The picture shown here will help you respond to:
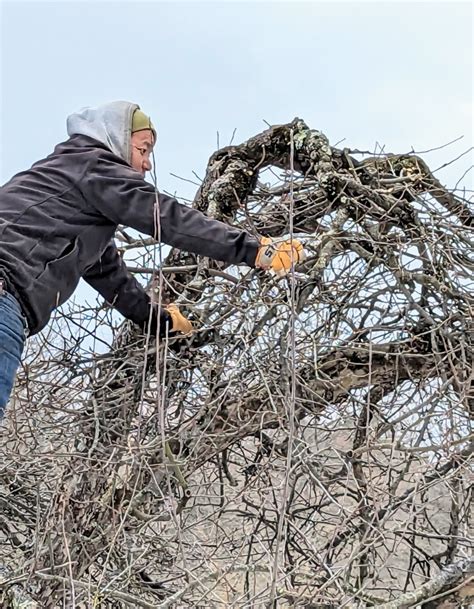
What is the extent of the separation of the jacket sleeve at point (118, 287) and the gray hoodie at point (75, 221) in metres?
0.32

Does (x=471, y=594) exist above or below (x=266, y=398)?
below

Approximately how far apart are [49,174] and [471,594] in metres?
1.72

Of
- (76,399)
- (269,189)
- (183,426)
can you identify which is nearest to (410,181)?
(269,189)

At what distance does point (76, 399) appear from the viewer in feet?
8.48

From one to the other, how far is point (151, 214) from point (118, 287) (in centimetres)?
58

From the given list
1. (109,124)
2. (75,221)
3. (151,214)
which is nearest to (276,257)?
(151,214)

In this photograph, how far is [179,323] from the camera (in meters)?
2.65

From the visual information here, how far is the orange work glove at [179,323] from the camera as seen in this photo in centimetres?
265

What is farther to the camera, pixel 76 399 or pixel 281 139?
pixel 281 139

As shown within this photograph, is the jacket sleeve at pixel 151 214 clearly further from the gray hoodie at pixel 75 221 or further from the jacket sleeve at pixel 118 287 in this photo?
the jacket sleeve at pixel 118 287

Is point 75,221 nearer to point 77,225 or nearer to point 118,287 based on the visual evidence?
point 77,225

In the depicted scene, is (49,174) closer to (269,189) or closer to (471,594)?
(269,189)

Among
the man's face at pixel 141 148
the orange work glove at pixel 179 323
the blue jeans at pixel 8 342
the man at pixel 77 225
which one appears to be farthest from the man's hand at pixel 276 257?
the blue jeans at pixel 8 342

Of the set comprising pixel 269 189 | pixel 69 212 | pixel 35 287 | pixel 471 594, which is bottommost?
Result: pixel 471 594
